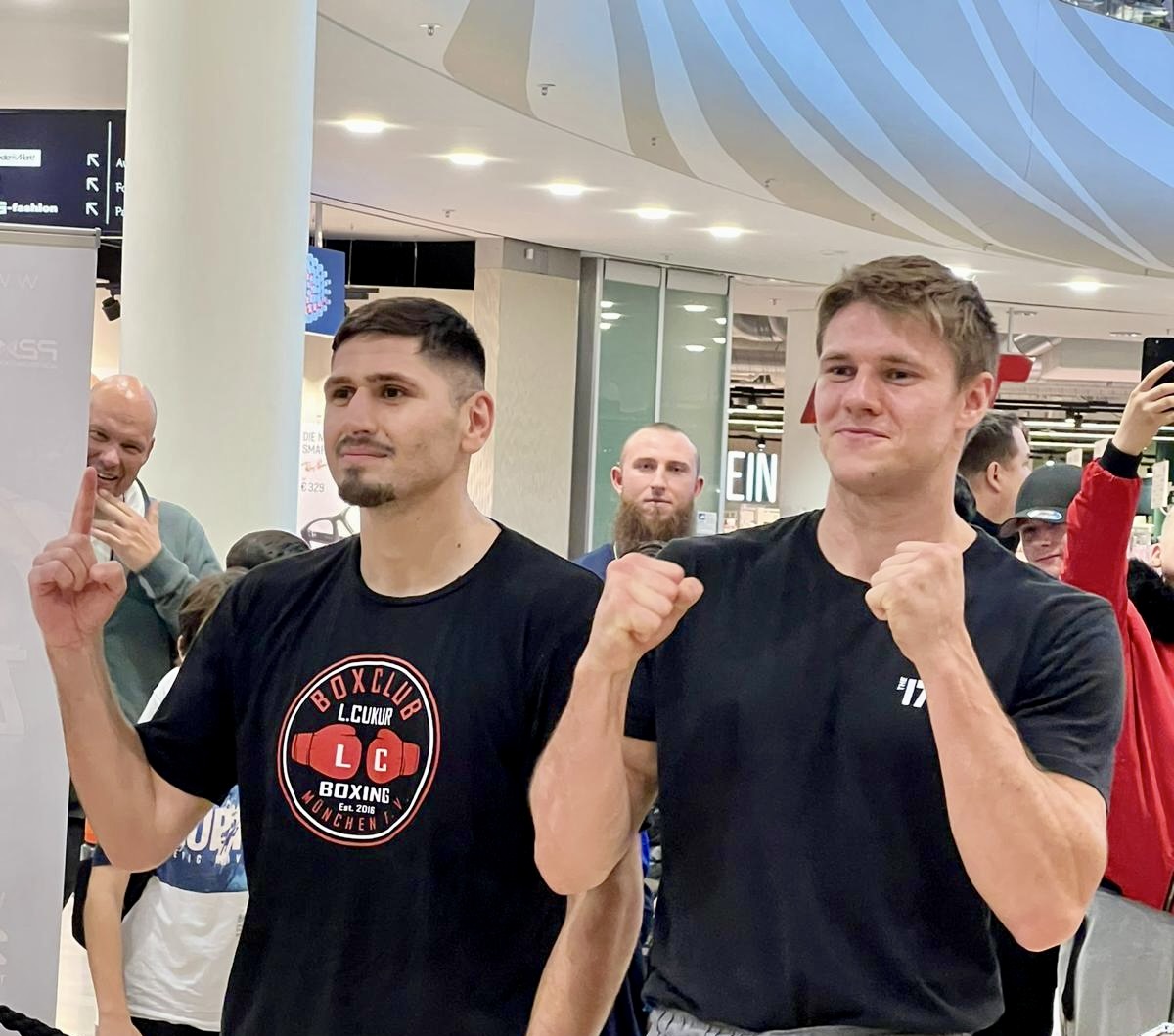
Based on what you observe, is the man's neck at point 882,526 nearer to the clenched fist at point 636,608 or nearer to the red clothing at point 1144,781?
the clenched fist at point 636,608

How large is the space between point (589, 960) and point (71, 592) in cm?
81

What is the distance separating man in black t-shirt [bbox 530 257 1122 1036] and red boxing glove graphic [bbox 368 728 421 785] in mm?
239

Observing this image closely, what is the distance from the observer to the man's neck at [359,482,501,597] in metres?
2.11

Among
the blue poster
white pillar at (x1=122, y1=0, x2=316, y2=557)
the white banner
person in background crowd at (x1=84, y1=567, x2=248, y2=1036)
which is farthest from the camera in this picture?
the blue poster

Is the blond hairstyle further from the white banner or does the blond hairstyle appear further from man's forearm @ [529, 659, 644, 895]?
the white banner

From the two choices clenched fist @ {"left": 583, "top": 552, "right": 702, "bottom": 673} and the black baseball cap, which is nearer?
clenched fist @ {"left": 583, "top": 552, "right": 702, "bottom": 673}

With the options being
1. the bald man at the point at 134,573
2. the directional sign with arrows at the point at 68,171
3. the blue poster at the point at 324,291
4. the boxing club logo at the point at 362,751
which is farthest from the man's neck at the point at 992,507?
the blue poster at the point at 324,291

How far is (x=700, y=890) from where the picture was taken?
1.81 metres

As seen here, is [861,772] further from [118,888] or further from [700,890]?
[118,888]

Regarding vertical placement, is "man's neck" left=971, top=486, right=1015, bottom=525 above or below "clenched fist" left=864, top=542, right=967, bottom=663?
below

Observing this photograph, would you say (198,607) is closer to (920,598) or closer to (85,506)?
(85,506)

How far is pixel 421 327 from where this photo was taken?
2197 mm

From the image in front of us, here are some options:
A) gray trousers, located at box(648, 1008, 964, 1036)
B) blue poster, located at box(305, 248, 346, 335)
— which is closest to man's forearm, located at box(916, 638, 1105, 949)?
gray trousers, located at box(648, 1008, 964, 1036)

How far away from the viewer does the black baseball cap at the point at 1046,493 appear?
12.9 feet
